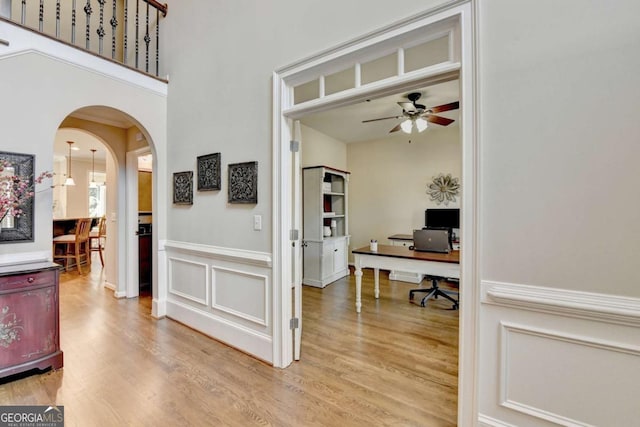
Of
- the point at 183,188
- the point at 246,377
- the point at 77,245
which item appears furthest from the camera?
the point at 77,245

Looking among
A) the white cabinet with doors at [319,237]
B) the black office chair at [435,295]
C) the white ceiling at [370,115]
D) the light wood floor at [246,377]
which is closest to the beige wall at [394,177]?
the white ceiling at [370,115]

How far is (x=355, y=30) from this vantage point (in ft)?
6.24

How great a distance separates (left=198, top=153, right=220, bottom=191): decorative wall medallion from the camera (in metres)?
2.78

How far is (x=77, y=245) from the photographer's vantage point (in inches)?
213

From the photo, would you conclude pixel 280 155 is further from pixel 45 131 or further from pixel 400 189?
pixel 400 189

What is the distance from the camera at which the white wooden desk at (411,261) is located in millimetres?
3059

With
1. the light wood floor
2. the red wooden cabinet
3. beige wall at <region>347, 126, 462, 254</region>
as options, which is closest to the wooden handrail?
the red wooden cabinet

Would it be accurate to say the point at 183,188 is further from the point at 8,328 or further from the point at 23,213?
the point at 8,328

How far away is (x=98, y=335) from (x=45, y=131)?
1.96 m

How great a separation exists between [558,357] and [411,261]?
1.95 meters

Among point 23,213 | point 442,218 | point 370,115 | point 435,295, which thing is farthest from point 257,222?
point 442,218

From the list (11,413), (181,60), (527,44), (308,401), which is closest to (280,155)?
(527,44)

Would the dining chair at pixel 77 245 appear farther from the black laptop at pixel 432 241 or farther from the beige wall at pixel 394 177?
the black laptop at pixel 432 241
